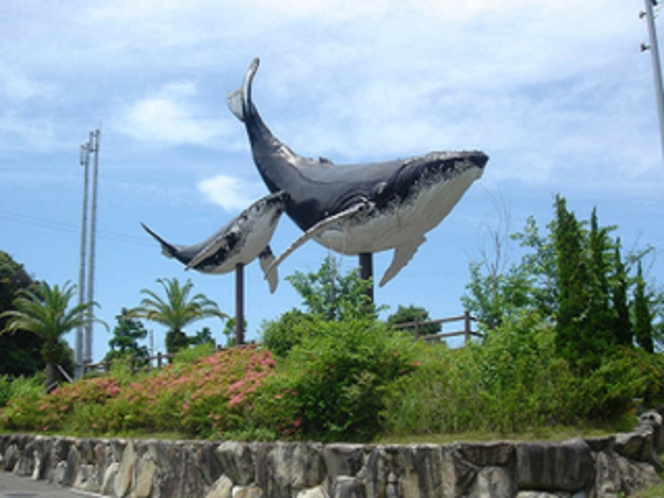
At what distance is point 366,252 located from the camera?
18.9 metres

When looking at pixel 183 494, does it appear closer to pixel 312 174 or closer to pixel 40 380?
pixel 312 174

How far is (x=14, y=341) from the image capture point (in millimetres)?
36125

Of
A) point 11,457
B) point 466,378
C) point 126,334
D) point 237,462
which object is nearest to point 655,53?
point 466,378

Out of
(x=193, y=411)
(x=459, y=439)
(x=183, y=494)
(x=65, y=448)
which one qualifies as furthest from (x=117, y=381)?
(x=459, y=439)

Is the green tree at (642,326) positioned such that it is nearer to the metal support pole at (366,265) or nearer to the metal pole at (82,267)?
the metal support pole at (366,265)

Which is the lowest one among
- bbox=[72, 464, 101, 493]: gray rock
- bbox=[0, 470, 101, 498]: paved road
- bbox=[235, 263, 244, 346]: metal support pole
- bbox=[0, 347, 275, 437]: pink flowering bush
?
bbox=[0, 470, 101, 498]: paved road

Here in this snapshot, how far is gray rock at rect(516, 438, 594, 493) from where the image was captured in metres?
7.99

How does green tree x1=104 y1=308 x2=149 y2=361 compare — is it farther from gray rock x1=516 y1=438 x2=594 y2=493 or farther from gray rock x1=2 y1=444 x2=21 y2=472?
gray rock x1=516 y1=438 x2=594 y2=493

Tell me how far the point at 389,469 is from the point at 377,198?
9448 millimetres

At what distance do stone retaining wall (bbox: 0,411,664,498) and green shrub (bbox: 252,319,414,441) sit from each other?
62cm

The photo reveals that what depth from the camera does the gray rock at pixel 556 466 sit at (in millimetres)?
7988

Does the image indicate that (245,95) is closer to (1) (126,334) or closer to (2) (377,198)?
(2) (377,198)

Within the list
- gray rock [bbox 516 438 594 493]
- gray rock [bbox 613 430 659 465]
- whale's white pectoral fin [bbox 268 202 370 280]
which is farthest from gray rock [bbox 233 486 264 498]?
whale's white pectoral fin [bbox 268 202 370 280]

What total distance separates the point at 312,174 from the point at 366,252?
8.93 feet
